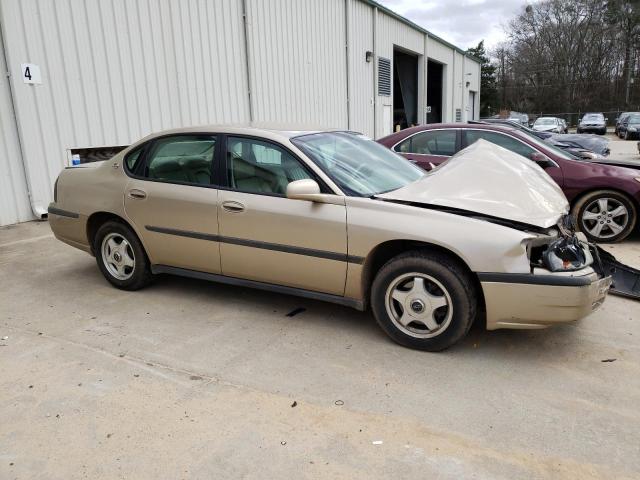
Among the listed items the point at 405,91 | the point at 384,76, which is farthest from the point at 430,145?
the point at 405,91

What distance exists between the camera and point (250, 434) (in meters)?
2.73

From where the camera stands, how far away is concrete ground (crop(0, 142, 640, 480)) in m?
2.52

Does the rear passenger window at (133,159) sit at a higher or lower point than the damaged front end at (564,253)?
higher

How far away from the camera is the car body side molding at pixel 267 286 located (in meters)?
3.84

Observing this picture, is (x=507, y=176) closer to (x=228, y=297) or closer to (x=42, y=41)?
(x=228, y=297)

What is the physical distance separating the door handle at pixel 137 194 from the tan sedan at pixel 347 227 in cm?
1

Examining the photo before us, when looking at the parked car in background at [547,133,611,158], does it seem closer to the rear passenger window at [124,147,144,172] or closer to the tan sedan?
the tan sedan

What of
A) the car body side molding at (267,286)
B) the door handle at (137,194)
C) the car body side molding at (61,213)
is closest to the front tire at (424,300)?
the car body side molding at (267,286)

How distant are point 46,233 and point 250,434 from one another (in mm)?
5807

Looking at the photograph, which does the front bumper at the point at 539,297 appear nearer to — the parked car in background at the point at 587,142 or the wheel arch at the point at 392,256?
the wheel arch at the point at 392,256

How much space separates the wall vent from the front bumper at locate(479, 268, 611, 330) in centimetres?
1596

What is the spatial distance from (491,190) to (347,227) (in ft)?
3.54

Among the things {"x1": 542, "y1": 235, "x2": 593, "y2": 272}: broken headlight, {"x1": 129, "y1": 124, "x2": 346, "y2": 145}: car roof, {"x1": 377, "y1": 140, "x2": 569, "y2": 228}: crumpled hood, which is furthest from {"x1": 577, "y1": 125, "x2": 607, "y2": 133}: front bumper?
{"x1": 542, "y1": 235, "x2": 593, "y2": 272}: broken headlight

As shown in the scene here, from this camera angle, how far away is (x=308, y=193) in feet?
12.1
